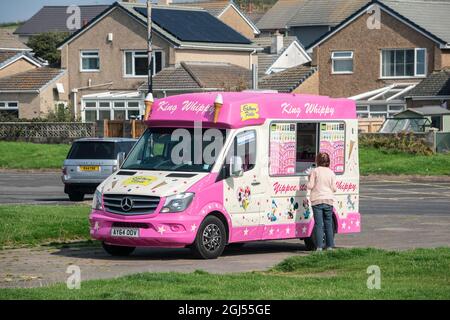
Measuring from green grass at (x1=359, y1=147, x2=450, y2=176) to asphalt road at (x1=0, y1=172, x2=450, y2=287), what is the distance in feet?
34.8

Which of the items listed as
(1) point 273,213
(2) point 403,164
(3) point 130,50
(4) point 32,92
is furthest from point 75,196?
(4) point 32,92

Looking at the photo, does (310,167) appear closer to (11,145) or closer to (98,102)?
(11,145)

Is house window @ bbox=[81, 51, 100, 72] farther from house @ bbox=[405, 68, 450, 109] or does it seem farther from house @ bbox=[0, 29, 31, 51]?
house @ bbox=[0, 29, 31, 51]

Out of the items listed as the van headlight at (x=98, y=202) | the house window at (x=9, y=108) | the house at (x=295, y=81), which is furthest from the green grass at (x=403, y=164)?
the house window at (x=9, y=108)

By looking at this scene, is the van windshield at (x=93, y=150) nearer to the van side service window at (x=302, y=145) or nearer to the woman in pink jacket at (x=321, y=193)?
the van side service window at (x=302, y=145)

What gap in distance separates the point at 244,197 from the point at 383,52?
1941 inches

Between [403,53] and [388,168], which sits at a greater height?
[403,53]

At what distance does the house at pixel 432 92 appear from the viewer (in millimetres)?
61406

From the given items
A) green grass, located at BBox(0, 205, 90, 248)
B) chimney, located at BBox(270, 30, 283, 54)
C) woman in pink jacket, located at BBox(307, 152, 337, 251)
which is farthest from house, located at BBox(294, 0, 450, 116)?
woman in pink jacket, located at BBox(307, 152, 337, 251)

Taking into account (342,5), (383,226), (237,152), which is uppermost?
(342,5)

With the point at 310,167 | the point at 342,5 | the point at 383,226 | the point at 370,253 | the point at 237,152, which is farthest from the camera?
the point at 342,5

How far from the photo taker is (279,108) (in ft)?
64.8
